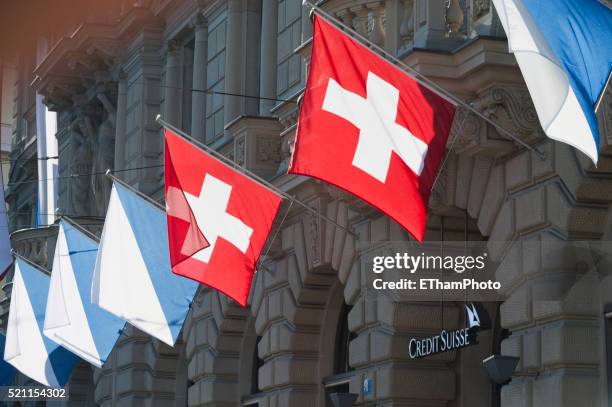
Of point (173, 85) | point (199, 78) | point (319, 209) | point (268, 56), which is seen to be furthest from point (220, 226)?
point (173, 85)

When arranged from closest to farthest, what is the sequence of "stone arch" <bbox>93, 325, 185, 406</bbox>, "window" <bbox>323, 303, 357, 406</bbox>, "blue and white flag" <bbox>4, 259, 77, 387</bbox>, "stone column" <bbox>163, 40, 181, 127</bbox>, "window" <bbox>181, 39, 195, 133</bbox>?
"window" <bbox>323, 303, 357, 406</bbox> → "blue and white flag" <bbox>4, 259, 77, 387</bbox> → "stone arch" <bbox>93, 325, 185, 406</bbox> → "window" <bbox>181, 39, 195, 133</bbox> → "stone column" <bbox>163, 40, 181, 127</bbox>

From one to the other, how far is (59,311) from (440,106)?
10013 millimetres

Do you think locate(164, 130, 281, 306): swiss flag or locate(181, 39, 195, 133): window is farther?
locate(181, 39, 195, 133): window

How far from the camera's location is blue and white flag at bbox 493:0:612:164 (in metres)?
11.6

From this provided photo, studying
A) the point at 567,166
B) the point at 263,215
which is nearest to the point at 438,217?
the point at 263,215

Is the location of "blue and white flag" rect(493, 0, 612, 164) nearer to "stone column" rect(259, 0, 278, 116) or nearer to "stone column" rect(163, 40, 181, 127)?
"stone column" rect(259, 0, 278, 116)

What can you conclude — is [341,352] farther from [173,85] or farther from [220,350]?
[173,85]

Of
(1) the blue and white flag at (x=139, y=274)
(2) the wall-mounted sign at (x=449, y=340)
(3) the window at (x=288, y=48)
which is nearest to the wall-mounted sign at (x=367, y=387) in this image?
(2) the wall-mounted sign at (x=449, y=340)

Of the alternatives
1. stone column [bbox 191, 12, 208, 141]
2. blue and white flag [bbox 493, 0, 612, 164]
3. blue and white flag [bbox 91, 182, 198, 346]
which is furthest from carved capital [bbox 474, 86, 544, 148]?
stone column [bbox 191, 12, 208, 141]

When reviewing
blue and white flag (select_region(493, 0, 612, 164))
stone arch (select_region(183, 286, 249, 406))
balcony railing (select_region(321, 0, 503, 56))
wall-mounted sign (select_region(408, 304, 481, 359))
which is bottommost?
wall-mounted sign (select_region(408, 304, 481, 359))

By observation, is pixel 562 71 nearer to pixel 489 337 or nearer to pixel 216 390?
pixel 489 337

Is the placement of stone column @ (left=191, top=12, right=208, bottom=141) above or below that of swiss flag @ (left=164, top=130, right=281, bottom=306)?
above

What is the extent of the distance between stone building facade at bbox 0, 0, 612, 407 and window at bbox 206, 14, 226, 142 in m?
0.07

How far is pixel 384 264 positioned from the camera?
17.8 meters
